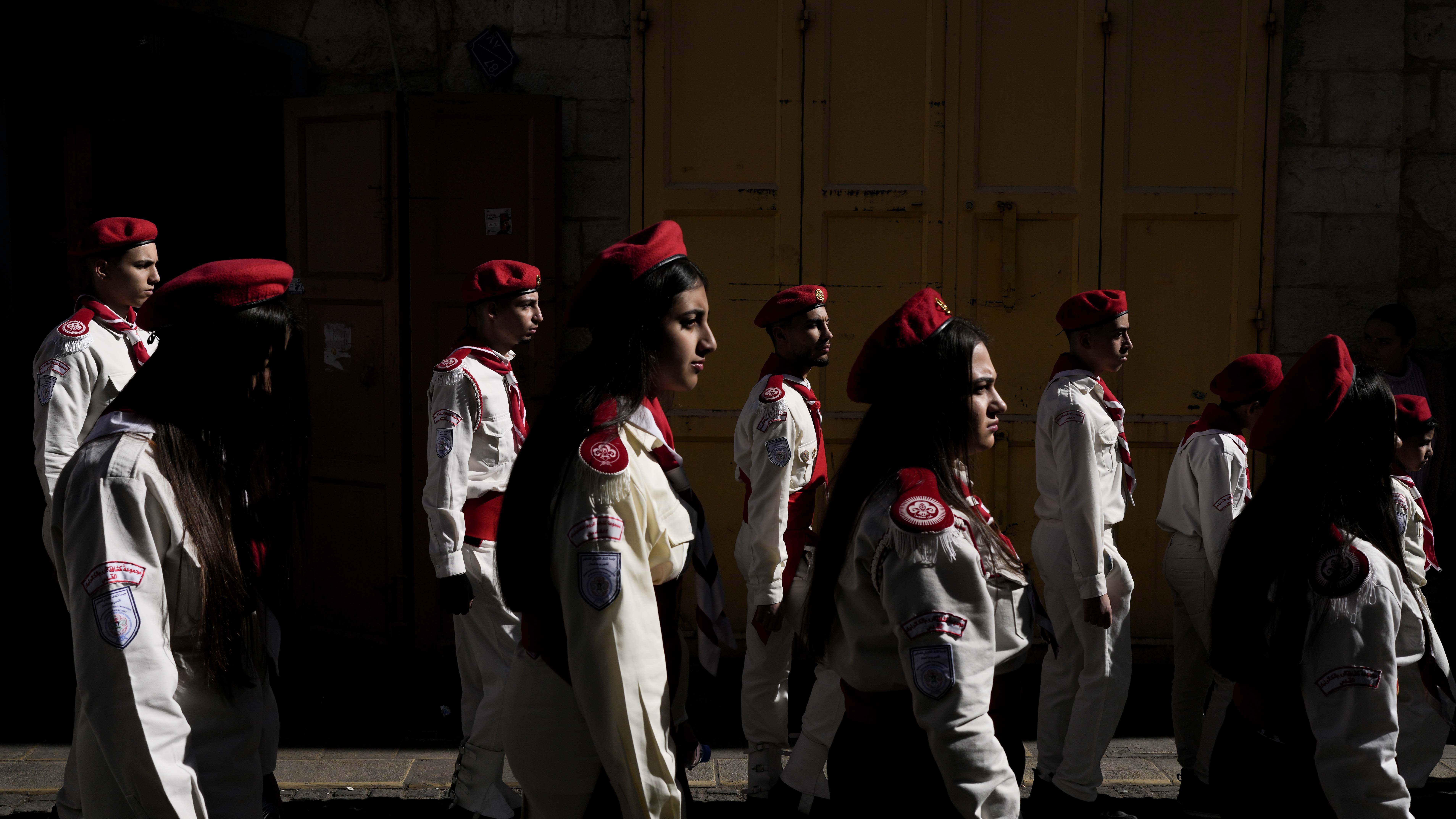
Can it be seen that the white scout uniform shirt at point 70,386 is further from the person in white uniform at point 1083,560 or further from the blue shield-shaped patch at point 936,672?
the person in white uniform at point 1083,560

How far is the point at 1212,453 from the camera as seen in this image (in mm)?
4324

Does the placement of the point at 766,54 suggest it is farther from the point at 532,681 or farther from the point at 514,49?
the point at 532,681

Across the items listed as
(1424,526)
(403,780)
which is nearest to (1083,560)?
(1424,526)

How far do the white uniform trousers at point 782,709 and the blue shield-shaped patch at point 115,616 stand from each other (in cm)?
261

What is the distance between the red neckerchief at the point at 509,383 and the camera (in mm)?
4359

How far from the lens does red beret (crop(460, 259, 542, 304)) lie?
14.5 ft

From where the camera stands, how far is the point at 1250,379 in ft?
14.4

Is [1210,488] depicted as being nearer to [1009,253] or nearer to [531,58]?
[1009,253]

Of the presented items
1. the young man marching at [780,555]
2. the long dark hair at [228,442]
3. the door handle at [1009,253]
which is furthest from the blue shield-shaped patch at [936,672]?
the door handle at [1009,253]

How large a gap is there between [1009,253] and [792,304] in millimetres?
1702

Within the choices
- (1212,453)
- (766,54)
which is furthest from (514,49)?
(1212,453)

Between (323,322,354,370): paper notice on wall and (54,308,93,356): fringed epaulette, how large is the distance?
1.65m

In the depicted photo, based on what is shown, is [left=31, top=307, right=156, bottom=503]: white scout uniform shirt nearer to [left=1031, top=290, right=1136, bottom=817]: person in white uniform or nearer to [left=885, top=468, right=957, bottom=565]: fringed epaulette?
[left=885, top=468, right=957, bottom=565]: fringed epaulette

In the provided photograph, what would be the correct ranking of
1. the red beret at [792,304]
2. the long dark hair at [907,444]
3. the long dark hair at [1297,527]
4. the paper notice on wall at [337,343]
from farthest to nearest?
the paper notice on wall at [337,343] < the red beret at [792,304] < the long dark hair at [1297,527] < the long dark hair at [907,444]
